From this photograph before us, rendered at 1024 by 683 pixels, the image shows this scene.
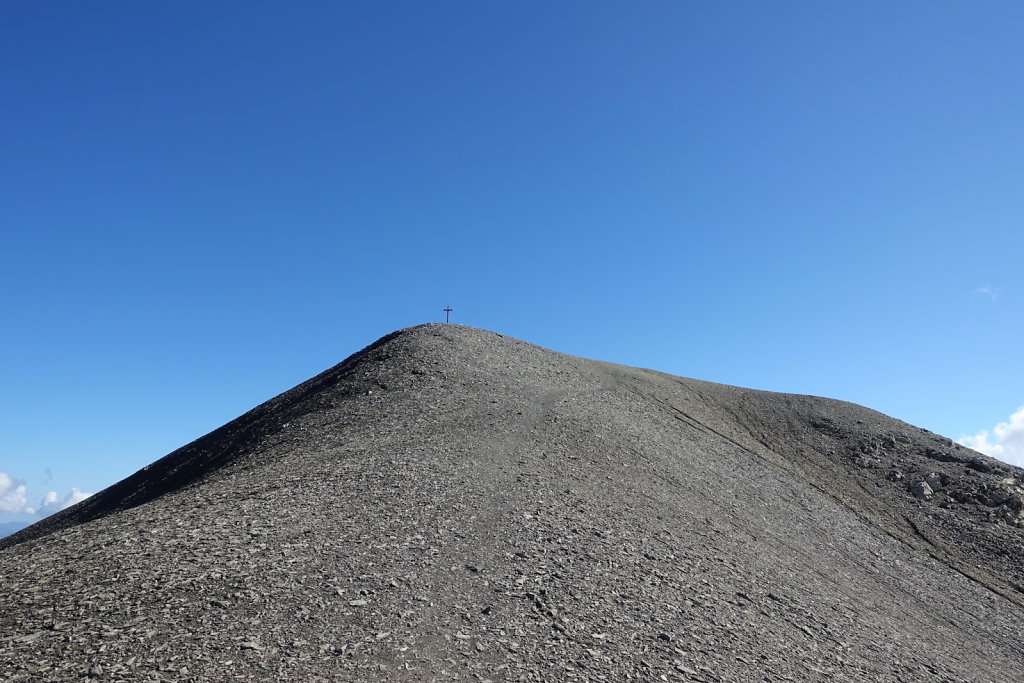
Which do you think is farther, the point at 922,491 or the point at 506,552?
the point at 922,491

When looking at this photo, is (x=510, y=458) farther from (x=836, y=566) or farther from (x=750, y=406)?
(x=750, y=406)

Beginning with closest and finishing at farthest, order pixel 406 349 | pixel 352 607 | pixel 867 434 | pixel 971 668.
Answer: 1. pixel 352 607
2. pixel 971 668
3. pixel 406 349
4. pixel 867 434

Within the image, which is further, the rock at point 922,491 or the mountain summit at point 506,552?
the rock at point 922,491

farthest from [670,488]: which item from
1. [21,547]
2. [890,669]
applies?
[21,547]

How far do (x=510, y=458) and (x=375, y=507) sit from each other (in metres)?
4.69

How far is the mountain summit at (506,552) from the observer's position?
28.2ft

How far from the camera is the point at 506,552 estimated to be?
38.4ft

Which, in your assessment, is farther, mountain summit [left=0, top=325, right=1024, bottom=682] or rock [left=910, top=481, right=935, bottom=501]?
rock [left=910, top=481, right=935, bottom=501]

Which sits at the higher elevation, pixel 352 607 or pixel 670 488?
pixel 670 488

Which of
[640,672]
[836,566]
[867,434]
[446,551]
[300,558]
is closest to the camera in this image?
[640,672]

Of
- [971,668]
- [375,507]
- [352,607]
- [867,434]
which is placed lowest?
[971,668]

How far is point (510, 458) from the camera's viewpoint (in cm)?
1691

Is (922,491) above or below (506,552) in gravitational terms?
above

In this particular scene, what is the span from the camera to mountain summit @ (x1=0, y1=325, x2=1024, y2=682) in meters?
8.59
